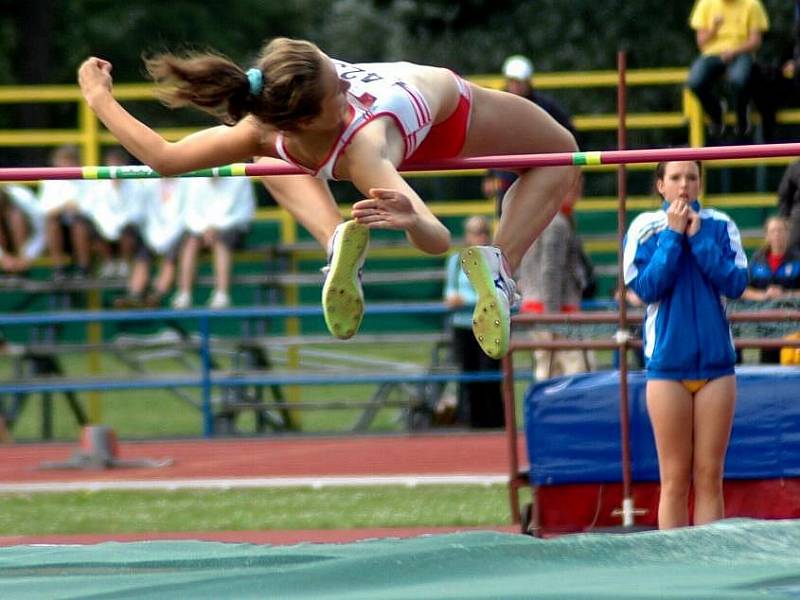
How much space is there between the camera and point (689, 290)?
5.71m

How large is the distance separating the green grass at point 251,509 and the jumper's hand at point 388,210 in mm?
3531

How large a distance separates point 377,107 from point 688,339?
1639 millimetres

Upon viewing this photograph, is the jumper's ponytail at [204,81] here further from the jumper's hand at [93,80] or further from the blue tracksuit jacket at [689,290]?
the blue tracksuit jacket at [689,290]

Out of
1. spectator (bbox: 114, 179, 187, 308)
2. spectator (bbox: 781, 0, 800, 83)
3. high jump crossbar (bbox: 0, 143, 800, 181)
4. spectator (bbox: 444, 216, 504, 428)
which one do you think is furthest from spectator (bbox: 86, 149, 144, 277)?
high jump crossbar (bbox: 0, 143, 800, 181)

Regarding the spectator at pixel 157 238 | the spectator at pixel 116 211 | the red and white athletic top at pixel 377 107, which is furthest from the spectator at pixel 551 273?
the red and white athletic top at pixel 377 107

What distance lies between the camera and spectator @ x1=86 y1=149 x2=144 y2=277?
12445 millimetres

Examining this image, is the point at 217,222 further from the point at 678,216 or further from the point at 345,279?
the point at 345,279

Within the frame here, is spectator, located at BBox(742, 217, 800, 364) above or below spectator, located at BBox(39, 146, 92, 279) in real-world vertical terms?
below

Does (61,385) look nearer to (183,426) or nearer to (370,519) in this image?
(183,426)

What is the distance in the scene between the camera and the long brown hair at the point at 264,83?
14.7ft

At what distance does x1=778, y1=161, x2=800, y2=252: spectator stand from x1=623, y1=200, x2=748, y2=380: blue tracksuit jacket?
375 centimetres

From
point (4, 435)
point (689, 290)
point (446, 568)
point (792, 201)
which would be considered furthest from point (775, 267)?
point (4, 435)

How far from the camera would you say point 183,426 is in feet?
43.4

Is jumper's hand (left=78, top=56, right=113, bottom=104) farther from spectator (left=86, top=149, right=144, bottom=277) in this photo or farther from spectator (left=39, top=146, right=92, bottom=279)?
spectator (left=39, top=146, right=92, bottom=279)
